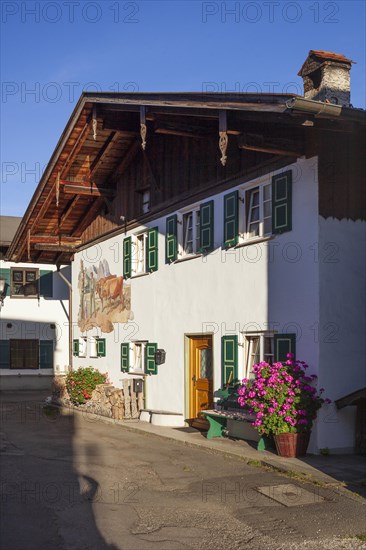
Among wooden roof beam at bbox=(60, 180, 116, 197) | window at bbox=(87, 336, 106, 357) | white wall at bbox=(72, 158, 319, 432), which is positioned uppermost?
wooden roof beam at bbox=(60, 180, 116, 197)

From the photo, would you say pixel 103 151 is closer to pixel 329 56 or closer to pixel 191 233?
pixel 191 233

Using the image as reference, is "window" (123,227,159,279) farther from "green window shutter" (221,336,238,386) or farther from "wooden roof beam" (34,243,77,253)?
"green window shutter" (221,336,238,386)

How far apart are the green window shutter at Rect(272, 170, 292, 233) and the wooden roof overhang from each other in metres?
0.56

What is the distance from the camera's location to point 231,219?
1395 centimetres

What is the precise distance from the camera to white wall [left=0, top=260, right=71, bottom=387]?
29.9 meters

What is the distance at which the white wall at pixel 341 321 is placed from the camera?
37.7ft

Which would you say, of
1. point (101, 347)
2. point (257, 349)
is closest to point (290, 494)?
point (257, 349)

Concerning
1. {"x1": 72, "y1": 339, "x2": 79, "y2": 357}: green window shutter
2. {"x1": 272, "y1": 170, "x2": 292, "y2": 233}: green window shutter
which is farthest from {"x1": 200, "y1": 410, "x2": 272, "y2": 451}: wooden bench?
{"x1": 72, "y1": 339, "x2": 79, "y2": 357}: green window shutter

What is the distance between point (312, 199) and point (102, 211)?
10.5 m

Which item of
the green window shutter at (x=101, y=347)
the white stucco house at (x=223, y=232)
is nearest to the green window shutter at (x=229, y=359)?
the white stucco house at (x=223, y=232)

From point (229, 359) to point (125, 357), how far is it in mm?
5794

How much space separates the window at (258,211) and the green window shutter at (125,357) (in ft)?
20.9

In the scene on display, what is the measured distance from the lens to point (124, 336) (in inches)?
761

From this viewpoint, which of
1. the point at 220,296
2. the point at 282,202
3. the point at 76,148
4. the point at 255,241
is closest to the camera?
the point at 282,202
